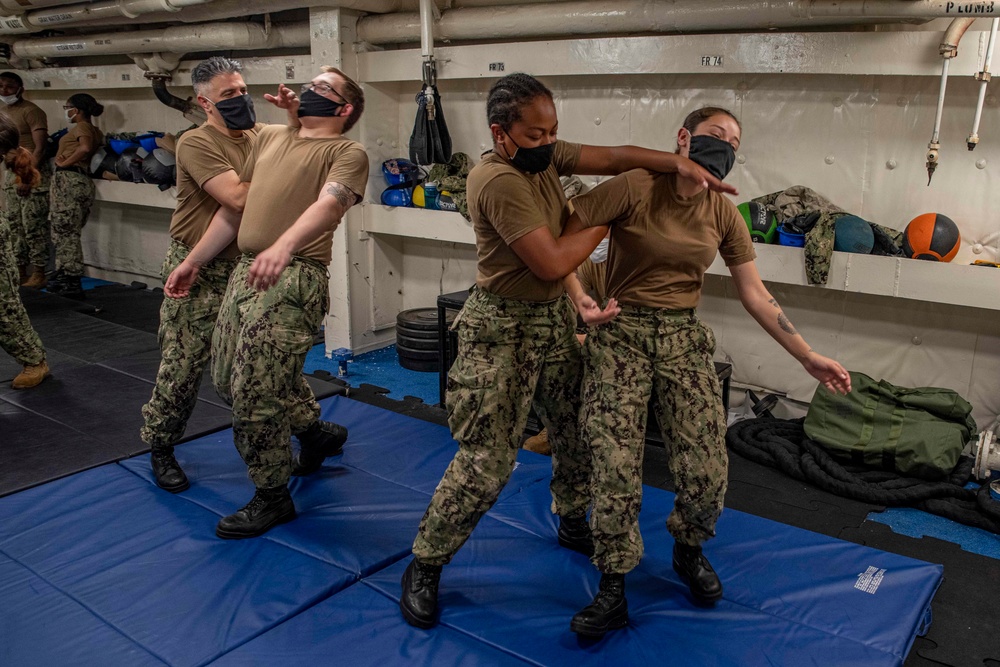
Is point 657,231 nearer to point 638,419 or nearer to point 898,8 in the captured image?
point 638,419

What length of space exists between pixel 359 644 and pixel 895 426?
3169 millimetres

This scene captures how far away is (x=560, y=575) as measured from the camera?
3.07 metres

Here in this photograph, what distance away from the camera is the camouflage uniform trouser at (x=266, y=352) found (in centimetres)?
317

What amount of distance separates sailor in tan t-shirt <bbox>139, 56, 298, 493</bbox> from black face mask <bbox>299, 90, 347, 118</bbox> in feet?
1.48

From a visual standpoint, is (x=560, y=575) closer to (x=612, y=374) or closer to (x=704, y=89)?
(x=612, y=374)

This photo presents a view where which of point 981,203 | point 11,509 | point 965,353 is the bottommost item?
point 11,509

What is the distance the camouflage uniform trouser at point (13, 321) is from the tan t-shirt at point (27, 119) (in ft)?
13.4

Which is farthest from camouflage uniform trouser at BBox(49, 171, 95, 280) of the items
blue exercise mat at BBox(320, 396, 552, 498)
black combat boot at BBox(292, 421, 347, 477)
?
black combat boot at BBox(292, 421, 347, 477)

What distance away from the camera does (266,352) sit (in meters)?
3.17

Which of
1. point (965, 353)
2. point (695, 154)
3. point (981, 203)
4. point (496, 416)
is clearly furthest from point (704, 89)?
point (496, 416)

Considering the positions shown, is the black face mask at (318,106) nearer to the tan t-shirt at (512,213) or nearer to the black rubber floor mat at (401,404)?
the tan t-shirt at (512,213)

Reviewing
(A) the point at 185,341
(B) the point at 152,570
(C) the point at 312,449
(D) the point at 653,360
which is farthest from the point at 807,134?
(B) the point at 152,570

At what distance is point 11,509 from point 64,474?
0.34 metres

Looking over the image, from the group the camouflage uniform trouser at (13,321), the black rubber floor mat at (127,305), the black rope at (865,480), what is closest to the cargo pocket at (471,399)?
the black rope at (865,480)
